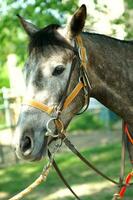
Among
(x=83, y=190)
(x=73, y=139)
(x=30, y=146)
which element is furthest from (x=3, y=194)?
(x=30, y=146)

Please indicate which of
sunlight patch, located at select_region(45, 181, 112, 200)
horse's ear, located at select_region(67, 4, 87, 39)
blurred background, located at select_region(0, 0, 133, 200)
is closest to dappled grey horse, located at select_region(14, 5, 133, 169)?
horse's ear, located at select_region(67, 4, 87, 39)

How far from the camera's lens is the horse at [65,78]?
3279mm

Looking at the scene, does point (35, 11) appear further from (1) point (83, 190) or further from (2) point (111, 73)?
(2) point (111, 73)

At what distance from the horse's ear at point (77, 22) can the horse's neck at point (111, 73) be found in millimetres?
190

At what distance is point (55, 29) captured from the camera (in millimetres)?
3484

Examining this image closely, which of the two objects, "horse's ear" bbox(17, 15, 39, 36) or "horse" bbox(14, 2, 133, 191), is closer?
"horse" bbox(14, 2, 133, 191)

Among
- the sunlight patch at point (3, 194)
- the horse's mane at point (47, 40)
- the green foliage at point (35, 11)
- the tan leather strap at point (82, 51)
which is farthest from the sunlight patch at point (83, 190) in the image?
the horse's mane at point (47, 40)

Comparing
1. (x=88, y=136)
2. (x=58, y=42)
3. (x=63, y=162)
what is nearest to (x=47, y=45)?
(x=58, y=42)

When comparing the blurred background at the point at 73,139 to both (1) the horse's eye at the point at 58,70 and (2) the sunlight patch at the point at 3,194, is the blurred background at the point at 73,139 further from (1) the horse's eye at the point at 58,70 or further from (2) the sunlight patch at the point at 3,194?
(1) the horse's eye at the point at 58,70

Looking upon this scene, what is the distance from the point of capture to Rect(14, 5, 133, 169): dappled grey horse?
10.7 feet

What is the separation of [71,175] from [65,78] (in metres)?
6.28

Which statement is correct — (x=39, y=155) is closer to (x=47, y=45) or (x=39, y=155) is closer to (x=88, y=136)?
(x=47, y=45)

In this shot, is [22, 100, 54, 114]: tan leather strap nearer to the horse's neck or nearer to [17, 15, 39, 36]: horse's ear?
the horse's neck

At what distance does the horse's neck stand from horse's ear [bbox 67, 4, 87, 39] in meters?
0.19
